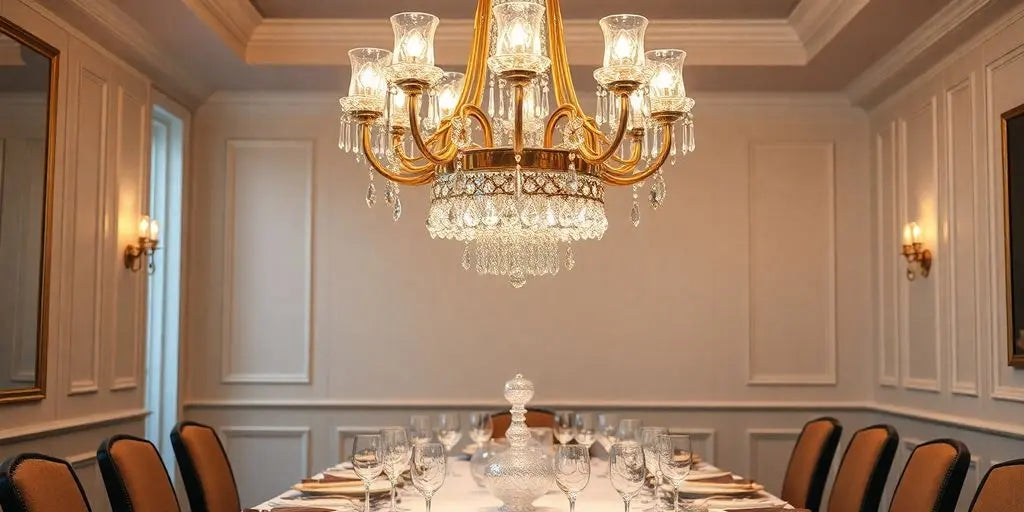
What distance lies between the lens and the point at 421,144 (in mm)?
3010

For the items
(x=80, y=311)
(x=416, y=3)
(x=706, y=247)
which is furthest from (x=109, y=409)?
(x=706, y=247)

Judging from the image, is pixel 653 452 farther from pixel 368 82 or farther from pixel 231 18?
pixel 231 18

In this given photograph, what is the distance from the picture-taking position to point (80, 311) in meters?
4.64

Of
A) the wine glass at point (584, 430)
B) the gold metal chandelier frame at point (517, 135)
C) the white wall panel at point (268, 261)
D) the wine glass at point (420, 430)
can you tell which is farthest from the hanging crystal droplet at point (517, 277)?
the white wall panel at point (268, 261)

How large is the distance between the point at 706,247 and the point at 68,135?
3.28 metres

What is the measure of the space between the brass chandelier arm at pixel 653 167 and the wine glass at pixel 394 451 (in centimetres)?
106

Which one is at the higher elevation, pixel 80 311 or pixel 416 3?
pixel 416 3

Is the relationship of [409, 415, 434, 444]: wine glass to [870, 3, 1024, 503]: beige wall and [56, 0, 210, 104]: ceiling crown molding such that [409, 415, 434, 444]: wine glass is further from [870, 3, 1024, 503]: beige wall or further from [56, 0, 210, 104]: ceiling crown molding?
[870, 3, 1024, 503]: beige wall

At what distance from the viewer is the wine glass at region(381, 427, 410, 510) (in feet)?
8.80

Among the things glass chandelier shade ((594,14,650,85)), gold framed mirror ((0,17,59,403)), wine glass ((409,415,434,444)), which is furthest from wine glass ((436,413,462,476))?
gold framed mirror ((0,17,59,403))

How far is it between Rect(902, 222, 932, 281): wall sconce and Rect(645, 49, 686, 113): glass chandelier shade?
249 centimetres

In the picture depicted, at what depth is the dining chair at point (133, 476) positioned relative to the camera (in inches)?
115

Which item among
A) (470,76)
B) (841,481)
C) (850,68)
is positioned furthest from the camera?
(850,68)

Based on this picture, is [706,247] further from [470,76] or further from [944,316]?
[470,76]
